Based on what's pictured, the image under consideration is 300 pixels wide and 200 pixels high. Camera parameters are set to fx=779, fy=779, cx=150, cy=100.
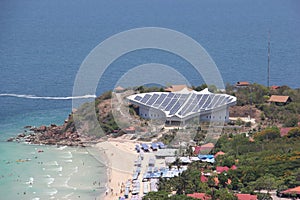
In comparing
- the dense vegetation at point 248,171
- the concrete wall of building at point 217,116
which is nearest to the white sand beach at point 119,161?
the dense vegetation at point 248,171

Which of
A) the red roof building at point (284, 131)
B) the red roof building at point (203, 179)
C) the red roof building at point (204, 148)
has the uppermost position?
the red roof building at point (284, 131)

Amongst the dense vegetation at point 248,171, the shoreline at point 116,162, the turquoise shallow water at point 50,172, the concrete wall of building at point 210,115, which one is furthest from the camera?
the concrete wall of building at point 210,115

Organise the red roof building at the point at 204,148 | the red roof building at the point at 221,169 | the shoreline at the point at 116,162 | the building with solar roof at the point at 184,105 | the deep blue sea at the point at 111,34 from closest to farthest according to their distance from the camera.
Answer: the red roof building at the point at 221,169 → the shoreline at the point at 116,162 → the red roof building at the point at 204,148 → the building with solar roof at the point at 184,105 → the deep blue sea at the point at 111,34

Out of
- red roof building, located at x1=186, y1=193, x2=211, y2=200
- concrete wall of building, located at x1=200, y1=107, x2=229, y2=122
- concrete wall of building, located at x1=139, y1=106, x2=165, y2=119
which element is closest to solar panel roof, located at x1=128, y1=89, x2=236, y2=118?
concrete wall of building, located at x1=139, y1=106, x2=165, y2=119

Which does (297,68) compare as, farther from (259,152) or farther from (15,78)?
(259,152)

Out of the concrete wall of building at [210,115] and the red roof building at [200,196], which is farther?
the concrete wall of building at [210,115]

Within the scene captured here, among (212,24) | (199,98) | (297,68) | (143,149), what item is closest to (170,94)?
(199,98)

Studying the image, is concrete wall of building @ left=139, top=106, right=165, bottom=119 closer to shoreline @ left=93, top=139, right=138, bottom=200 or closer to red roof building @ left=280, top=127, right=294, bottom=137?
shoreline @ left=93, top=139, right=138, bottom=200

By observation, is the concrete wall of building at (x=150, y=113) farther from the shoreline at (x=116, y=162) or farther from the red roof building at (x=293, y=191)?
the red roof building at (x=293, y=191)
